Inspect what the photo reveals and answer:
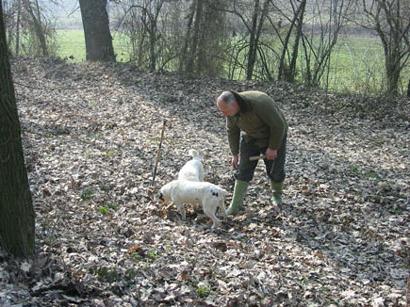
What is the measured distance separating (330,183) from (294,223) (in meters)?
2.23

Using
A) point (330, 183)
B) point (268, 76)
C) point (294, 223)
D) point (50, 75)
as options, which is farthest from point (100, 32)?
point (294, 223)

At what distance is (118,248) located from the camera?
6.50m

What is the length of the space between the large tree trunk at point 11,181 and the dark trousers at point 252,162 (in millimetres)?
3725

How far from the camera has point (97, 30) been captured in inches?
852

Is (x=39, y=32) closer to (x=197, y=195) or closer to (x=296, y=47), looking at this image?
(x=296, y=47)

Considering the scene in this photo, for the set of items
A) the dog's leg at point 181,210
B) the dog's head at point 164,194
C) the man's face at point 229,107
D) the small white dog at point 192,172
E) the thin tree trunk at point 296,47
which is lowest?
the dog's leg at point 181,210

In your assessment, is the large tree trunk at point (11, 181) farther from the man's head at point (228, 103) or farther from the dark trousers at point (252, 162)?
the dark trousers at point (252, 162)

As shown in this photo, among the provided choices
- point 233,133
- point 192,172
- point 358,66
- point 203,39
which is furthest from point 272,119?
point 203,39

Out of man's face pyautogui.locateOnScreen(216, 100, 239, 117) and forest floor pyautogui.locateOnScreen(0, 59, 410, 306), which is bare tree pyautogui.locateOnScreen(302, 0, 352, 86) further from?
man's face pyautogui.locateOnScreen(216, 100, 239, 117)

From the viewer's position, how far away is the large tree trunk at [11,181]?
4707mm

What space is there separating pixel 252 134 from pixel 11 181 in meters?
3.91

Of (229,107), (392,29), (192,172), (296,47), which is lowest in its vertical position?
(192,172)

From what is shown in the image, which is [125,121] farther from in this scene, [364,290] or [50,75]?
[364,290]

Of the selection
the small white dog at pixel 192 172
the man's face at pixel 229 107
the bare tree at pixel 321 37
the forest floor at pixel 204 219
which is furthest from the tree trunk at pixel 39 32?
the man's face at pixel 229 107
